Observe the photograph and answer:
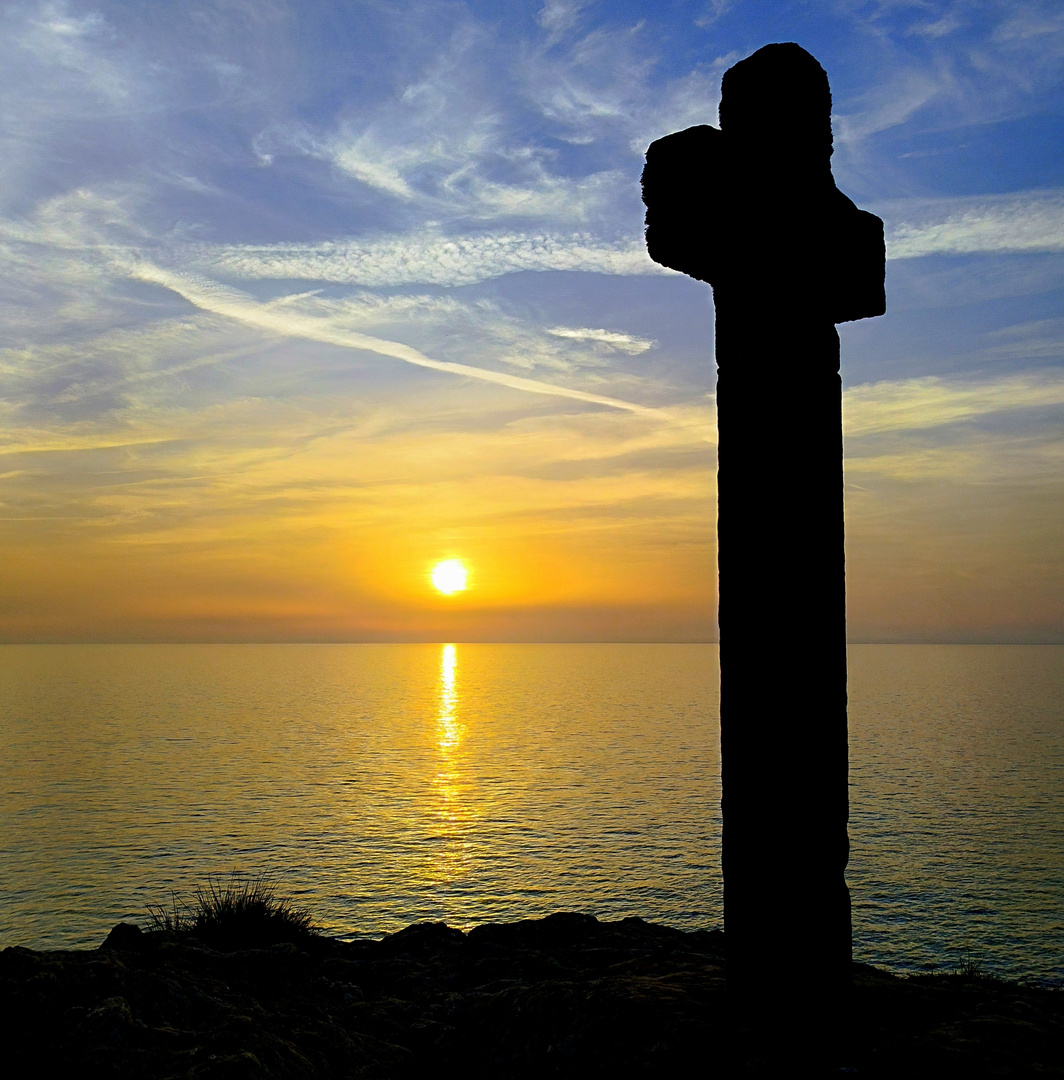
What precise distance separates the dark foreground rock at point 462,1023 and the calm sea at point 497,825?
1351 cm

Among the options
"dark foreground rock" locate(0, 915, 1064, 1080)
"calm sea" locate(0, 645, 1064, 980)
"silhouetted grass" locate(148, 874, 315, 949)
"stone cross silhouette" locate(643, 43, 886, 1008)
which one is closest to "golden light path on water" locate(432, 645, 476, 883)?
"calm sea" locate(0, 645, 1064, 980)

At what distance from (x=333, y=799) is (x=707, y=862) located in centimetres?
1952

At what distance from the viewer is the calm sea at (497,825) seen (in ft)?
72.9

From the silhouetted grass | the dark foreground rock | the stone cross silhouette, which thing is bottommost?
the silhouetted grass

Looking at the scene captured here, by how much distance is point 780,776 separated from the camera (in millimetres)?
5781

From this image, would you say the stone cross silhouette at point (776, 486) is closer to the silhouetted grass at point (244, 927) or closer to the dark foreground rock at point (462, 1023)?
the dark foreground rock at point (462, 1023)

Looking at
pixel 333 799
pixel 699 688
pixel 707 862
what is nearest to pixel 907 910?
pixel 707 862

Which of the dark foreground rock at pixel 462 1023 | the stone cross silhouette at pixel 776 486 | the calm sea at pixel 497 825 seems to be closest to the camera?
the dark foreground rock at pixel 462 1023

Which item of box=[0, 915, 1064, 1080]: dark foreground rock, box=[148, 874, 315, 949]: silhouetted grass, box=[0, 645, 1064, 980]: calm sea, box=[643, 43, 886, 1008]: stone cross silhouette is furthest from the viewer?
box=[0, 645, 1064, 980]: calm sea

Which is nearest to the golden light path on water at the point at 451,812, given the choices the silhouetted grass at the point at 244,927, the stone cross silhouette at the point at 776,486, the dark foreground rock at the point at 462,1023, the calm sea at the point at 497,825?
the calm sea at the point at 497,825

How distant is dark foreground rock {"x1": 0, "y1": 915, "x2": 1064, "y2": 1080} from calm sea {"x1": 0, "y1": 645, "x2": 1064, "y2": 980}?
1351 centimetres

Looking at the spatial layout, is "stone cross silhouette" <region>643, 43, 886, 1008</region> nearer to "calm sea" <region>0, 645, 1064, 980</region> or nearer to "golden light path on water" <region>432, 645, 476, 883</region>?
"calm sea" <region>0, 645, 1064, 980</region>

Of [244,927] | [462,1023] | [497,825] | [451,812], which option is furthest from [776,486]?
[451,812]

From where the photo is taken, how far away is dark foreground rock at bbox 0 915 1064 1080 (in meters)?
5.31
